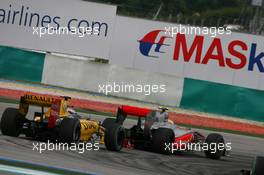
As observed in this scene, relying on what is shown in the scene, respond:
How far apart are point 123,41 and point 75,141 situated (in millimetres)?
13702

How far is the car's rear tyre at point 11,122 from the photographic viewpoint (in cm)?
1346

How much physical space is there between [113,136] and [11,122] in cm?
186

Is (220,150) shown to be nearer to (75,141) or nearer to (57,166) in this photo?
(75,141)

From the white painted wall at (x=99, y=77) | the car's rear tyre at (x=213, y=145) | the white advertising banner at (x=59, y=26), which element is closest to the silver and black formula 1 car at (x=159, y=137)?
the car's rear tyre at (x=213, y=145)

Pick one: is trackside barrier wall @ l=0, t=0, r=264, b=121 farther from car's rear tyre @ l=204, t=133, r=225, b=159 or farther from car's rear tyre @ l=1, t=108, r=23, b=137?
car's rear tyre @ l=1, t=108, r=23, b=137

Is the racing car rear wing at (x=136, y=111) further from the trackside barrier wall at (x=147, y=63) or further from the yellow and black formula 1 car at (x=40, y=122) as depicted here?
the trackside barrier wall at (x=147, y=63)

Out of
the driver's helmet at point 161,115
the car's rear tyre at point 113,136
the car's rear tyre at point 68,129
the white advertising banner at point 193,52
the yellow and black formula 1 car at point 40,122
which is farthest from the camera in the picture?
the white advertising banner at point 193,52

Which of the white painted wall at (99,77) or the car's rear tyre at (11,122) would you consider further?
the white painted wall at (99,77)

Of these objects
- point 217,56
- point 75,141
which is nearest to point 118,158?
point 75,141

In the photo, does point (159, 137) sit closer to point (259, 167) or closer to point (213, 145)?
point (213, 145)

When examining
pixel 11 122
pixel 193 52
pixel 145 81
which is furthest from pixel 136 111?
pixel 193 52

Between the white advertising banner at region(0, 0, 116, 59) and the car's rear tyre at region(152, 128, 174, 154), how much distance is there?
12538 millimetres

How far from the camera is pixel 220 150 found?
15445mm

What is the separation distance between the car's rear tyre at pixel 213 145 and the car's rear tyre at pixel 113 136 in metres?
2.28
